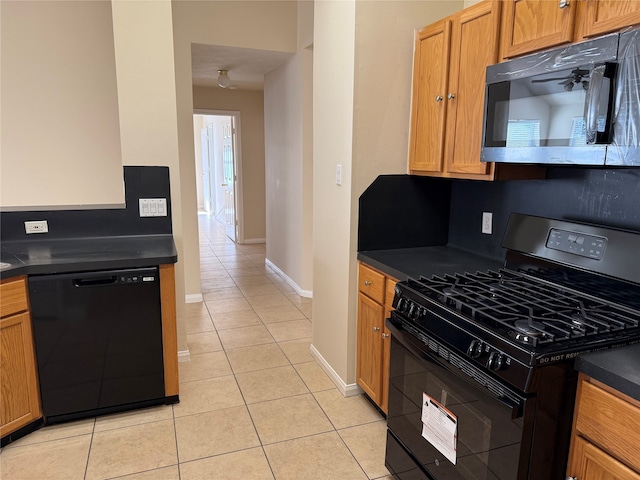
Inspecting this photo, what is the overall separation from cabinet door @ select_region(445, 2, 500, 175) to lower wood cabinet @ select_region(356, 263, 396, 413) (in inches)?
26.7

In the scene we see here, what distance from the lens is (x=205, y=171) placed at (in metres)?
11.1

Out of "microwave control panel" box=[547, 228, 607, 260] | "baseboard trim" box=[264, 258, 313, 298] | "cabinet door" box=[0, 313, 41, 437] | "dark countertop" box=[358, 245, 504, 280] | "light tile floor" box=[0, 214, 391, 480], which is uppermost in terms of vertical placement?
"microwave control panel" box=[547, 228, 607, 260]

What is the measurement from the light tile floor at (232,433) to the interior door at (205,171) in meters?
7.81

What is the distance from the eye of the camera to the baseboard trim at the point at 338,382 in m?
2.61

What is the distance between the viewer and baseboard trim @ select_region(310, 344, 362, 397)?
2.61 meters

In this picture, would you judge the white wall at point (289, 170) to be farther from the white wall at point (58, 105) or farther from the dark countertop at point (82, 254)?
the dark countertop at point (82, 254)

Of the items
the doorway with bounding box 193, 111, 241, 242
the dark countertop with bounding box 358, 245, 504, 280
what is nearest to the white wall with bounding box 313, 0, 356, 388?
the dark countertop with bounding box 358, 245, 504, 280

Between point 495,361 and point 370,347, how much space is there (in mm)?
1133

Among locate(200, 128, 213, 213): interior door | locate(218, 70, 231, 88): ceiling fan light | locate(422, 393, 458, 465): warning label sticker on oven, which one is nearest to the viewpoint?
locate(422, 393, 458, 465): warning label sticker on oven

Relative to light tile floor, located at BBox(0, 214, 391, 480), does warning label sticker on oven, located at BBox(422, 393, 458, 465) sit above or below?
above

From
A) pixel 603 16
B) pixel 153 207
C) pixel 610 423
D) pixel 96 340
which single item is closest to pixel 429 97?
pixel 603 16

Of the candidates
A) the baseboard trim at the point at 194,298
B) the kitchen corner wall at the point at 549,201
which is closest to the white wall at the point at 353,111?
the kitchen corner wall at the point at 549,201

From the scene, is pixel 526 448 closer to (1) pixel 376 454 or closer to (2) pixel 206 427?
(1) pixel 376 454

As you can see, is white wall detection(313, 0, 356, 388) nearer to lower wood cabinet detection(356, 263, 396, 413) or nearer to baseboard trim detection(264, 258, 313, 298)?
lower wood cabinet detection(356, 263, 396, 413)
